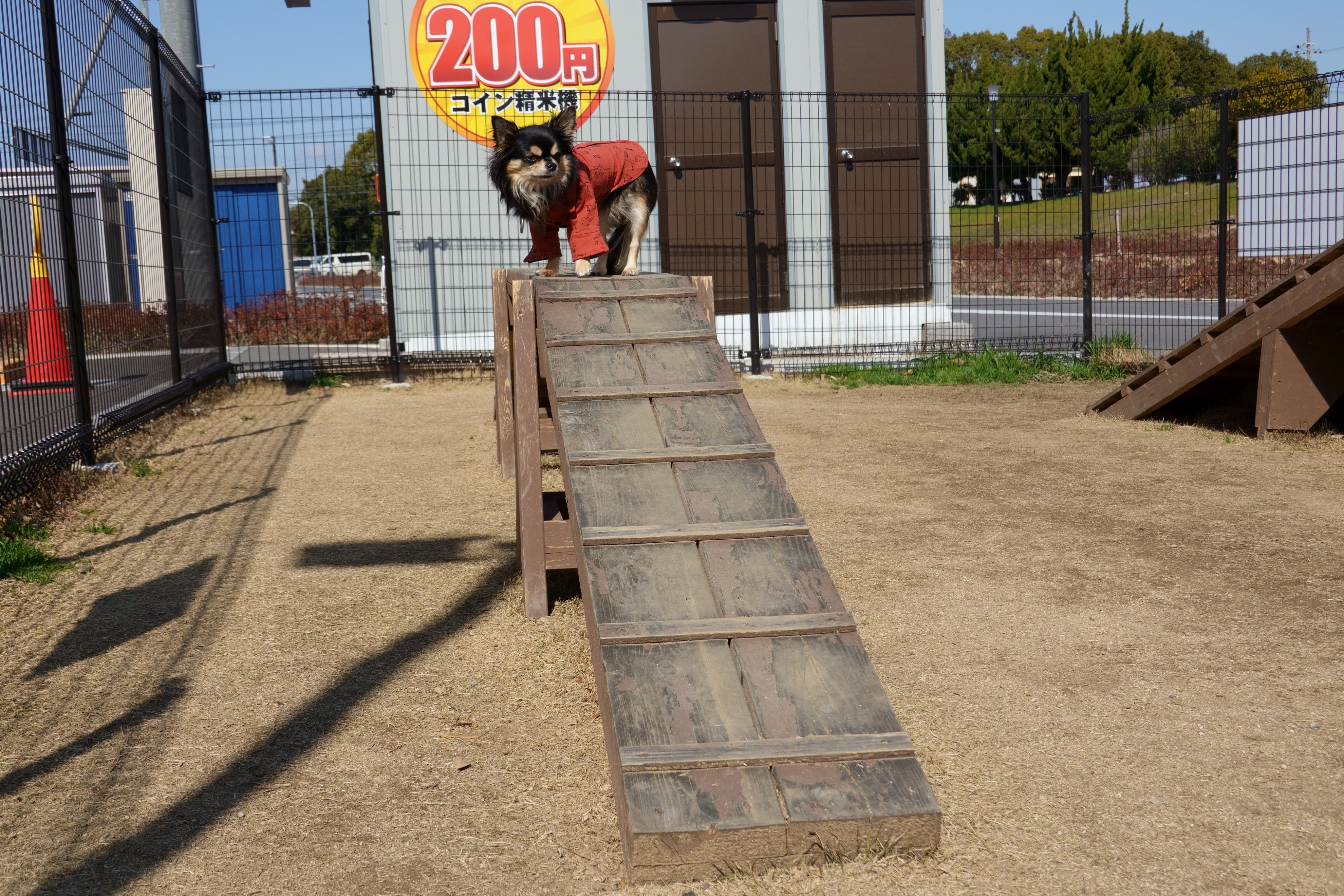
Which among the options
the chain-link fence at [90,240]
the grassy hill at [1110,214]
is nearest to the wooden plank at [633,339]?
the chain-link fence at [90,240]

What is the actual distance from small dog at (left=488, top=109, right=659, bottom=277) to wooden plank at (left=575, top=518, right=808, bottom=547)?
209 cm

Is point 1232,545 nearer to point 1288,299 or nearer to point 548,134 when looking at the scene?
point 1288,299

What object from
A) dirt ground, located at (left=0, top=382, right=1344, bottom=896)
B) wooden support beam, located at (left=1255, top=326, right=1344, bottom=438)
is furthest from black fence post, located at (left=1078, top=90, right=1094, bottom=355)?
dirt ground, located at (left=0, top=382, right=1344, bottom=896)

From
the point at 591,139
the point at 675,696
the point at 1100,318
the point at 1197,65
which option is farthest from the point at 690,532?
the point at 1197,65

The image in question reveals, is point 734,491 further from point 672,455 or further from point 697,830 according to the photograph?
point 697,830

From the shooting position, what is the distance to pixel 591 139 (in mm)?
10211

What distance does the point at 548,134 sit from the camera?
15.3ft

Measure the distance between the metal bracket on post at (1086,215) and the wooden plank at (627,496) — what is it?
8183 millimetres

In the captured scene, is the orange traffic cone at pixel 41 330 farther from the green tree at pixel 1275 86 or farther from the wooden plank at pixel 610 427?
the green tree at pixel 1275 86

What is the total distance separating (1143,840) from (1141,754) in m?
0.42

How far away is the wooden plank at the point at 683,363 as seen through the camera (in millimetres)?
3465

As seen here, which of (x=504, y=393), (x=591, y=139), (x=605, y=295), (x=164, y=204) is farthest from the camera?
(x=591, y=139)

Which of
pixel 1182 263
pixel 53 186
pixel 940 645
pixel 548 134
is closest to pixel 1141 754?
pixel 940 645

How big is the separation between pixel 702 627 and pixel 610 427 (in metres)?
0.94
